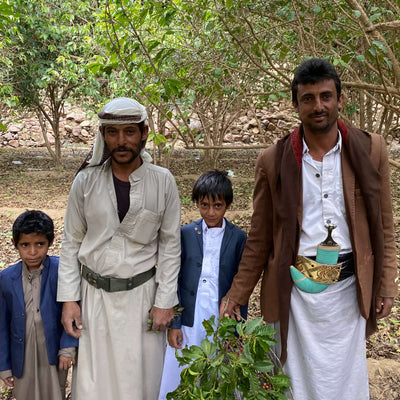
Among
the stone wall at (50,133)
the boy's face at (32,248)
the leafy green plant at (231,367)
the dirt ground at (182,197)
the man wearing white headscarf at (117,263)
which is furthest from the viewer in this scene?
the stone wall at (50,133)

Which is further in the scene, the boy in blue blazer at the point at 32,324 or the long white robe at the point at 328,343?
the boy in blue blazer at the point at 32,324

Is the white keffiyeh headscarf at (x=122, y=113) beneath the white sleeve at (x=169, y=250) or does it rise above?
above

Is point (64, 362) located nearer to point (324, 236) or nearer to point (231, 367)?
point (231, 367)

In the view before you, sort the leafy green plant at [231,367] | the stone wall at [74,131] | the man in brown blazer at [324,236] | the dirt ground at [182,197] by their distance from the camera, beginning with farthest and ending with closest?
the stone wall at [74,131]
the dirt ground at [182,197]
the man in brown blazer at [324,236]
the leafy green plant at [231,367]

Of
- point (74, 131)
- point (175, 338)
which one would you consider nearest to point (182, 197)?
point (175, 338)

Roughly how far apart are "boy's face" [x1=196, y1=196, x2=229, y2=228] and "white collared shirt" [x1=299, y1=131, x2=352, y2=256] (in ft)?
1.83

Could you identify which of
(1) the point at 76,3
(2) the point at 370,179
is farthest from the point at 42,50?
(2) the point at 370,179

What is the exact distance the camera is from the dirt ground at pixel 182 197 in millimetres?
2902

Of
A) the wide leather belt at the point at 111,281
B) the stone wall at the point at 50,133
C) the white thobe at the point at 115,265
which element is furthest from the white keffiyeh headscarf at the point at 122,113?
the stone wall at the point at 50,133

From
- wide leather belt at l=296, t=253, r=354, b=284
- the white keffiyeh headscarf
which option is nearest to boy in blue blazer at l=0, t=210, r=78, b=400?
the white keffiyeh headscarf

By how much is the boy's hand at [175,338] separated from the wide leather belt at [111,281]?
1.16ft

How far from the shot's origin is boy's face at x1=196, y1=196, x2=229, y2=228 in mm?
2268

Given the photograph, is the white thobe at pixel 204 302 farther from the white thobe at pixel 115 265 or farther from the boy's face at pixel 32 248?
the boy's face at pixel 32 248

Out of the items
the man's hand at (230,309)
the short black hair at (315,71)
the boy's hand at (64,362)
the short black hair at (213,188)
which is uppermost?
the short black hair at (315,71)
